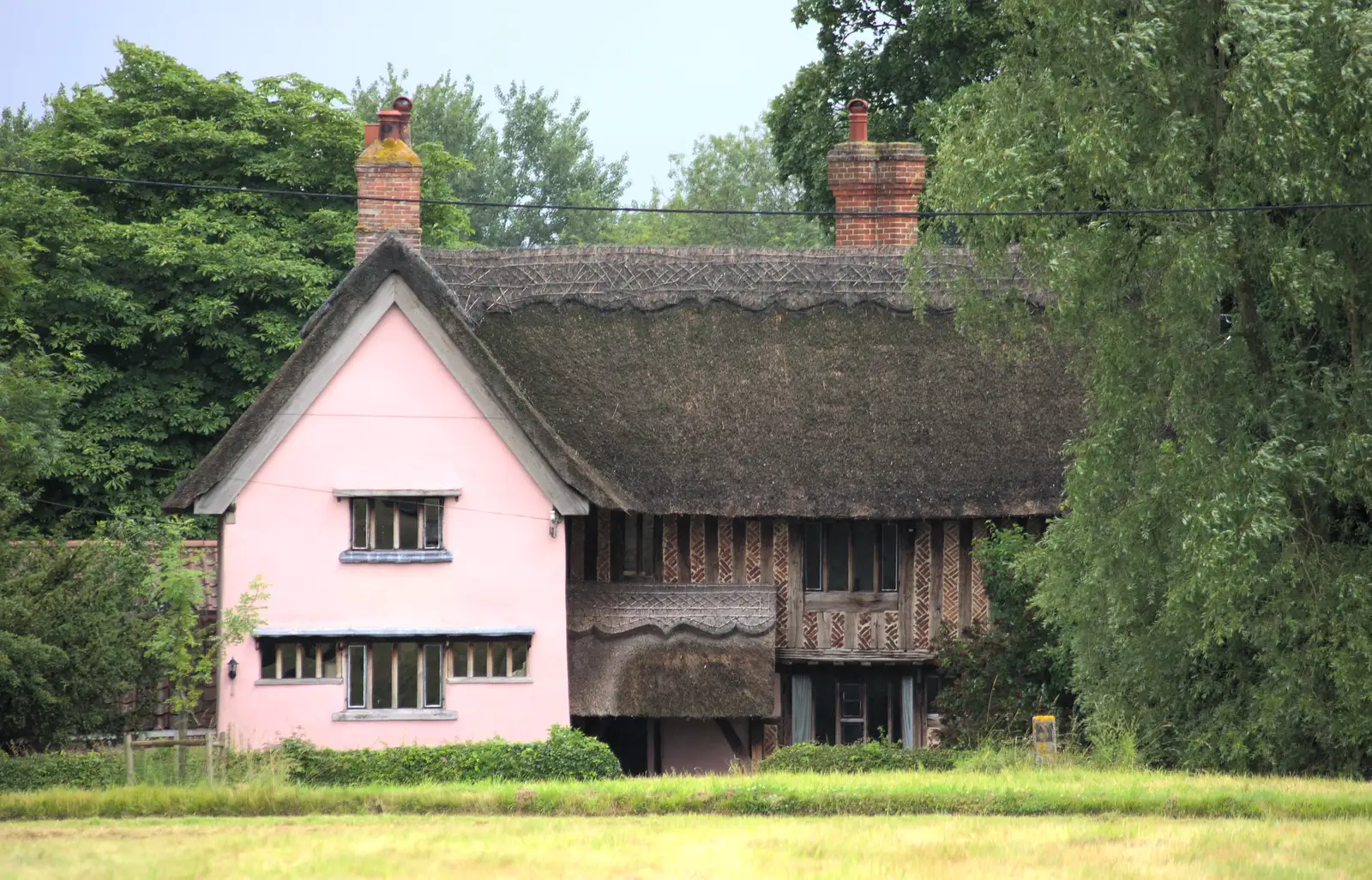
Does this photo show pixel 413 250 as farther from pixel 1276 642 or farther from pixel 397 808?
pixel 1276 642

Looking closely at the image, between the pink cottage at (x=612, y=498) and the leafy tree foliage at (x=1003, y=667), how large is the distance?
0.76 metres

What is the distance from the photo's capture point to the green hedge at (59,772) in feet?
77.2

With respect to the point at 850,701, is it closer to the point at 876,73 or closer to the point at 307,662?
the point at 307,662

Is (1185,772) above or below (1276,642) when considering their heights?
below

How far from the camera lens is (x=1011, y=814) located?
19.6 meters

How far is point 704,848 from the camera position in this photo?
1702 cm

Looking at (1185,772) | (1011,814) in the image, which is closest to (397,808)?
(1011,814)

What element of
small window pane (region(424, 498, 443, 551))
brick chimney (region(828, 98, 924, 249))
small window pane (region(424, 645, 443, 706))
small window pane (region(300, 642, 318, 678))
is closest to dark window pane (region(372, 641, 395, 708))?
small window pane (region(424, 645, 443, 706))

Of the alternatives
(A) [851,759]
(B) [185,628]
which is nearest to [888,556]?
(A) [851,759]

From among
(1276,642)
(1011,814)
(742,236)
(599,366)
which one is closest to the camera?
(1011,814)

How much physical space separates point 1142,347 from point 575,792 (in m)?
8.73

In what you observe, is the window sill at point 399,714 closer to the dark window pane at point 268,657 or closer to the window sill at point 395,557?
the dark window pane at point 268,657

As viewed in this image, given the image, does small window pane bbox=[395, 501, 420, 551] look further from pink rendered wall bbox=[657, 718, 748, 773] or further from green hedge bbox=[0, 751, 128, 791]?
green hedge bbox=[0, 751, 128, 791]

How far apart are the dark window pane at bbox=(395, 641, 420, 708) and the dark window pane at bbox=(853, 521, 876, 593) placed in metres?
7.06
